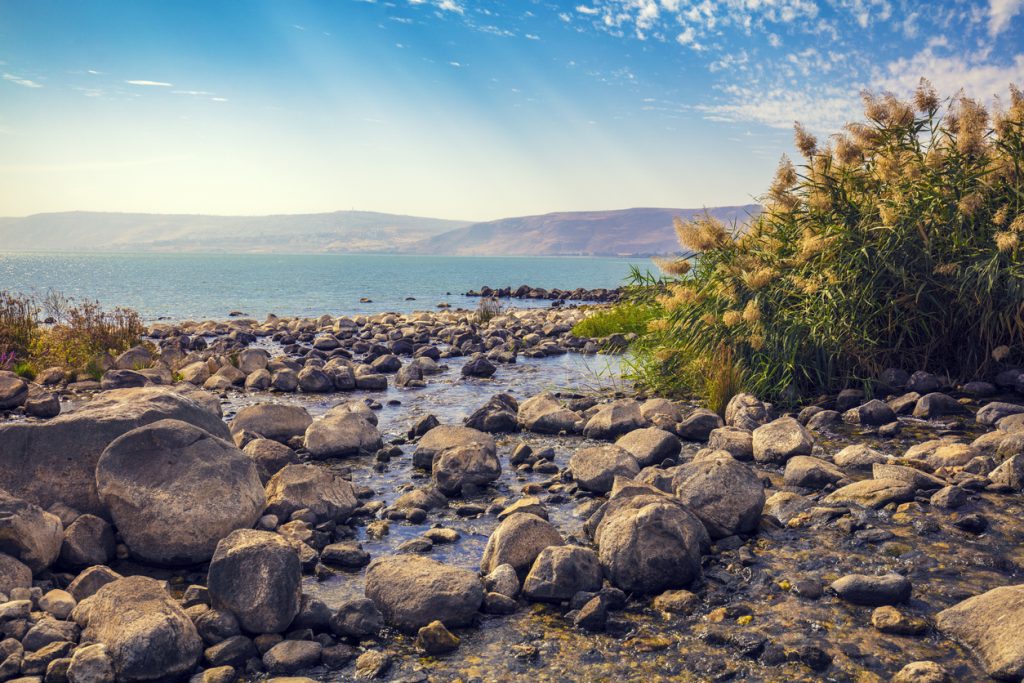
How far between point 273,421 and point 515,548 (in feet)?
17.3

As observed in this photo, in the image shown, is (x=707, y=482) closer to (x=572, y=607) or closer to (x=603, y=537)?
(x=603, y=537)

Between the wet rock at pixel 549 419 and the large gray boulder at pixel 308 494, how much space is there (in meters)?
3.77

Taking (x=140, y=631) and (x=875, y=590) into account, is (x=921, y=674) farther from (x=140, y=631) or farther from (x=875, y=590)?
(x=140, y=631)

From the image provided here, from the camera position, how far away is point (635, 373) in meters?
13.3

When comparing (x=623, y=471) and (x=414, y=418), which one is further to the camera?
(x=414, y=418)

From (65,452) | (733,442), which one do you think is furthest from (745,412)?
(65,452)

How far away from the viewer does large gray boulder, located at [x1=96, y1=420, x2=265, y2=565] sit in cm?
573

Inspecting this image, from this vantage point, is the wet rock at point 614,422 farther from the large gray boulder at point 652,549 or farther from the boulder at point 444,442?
the large gray boulder at point 652,549

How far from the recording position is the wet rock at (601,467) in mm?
7379

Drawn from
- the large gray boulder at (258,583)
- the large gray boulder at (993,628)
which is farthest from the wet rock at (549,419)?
the large gray boulder at (993,628)

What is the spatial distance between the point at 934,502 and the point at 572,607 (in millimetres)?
3598

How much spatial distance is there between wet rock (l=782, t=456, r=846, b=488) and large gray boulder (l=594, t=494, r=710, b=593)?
2.08 m

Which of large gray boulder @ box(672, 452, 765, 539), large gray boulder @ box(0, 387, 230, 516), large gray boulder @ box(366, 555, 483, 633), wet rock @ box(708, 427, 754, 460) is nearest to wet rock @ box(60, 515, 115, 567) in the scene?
large gray boulder @ box(0, 387, 230, 516)

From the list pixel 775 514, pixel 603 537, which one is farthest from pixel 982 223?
pixel 603 537
